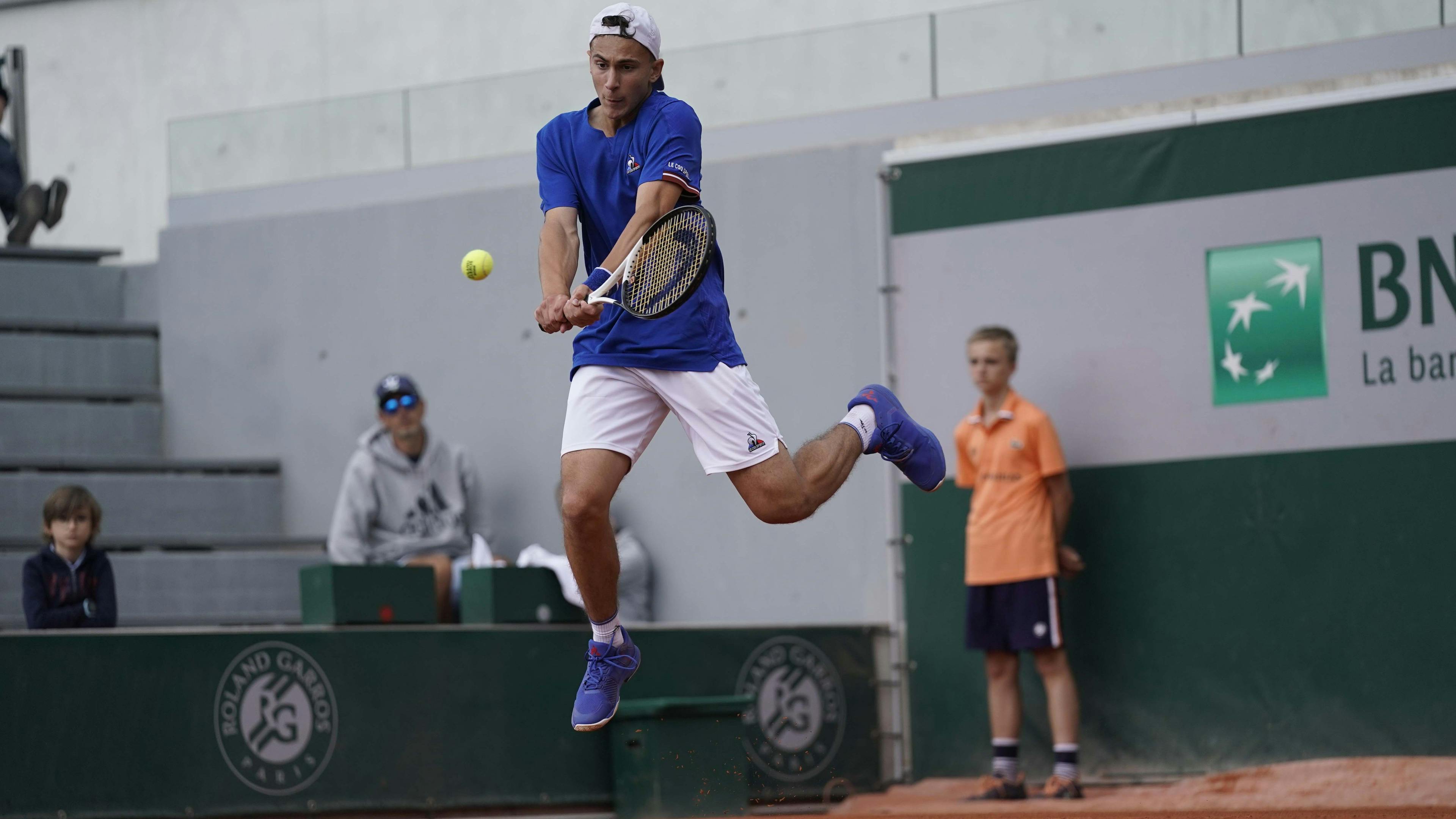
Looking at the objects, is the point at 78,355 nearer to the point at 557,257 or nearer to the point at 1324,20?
the point at 557,257

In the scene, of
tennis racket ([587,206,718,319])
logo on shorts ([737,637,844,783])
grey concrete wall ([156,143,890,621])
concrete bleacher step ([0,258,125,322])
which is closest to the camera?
tennis racket ([587,206,718,319])

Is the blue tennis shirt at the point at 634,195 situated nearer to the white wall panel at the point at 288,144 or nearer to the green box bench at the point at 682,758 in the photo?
the green box bench at the point at 682,758

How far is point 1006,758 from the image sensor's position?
9.02 meters

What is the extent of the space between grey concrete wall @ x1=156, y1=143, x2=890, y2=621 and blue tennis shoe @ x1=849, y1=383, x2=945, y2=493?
3959mm

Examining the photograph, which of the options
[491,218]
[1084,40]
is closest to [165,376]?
[491,218]

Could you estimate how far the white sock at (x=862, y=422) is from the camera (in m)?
5.97

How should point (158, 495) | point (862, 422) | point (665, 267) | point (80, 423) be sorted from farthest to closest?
point (80, 423) → point (158, 495) → point (862, 422) → point (665, 267)

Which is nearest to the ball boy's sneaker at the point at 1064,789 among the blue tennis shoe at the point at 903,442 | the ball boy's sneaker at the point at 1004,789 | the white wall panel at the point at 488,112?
the ball boy's sneaker at the point at 1004,789

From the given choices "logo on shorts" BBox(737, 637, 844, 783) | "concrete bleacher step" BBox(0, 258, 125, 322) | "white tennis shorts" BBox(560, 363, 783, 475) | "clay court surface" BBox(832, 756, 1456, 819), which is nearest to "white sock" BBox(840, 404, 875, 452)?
"white tennis shorts" BBox(560, 363, 783, 475)

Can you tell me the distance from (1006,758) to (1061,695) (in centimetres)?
41

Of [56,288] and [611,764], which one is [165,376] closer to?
[56,288]

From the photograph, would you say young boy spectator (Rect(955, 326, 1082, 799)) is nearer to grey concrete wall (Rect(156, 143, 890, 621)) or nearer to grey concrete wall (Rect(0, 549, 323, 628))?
grey concrete wall (Rect(156, 143, 890, 621))

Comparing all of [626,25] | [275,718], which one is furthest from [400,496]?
[626,25]

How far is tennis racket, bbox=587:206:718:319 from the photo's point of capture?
5.19m
